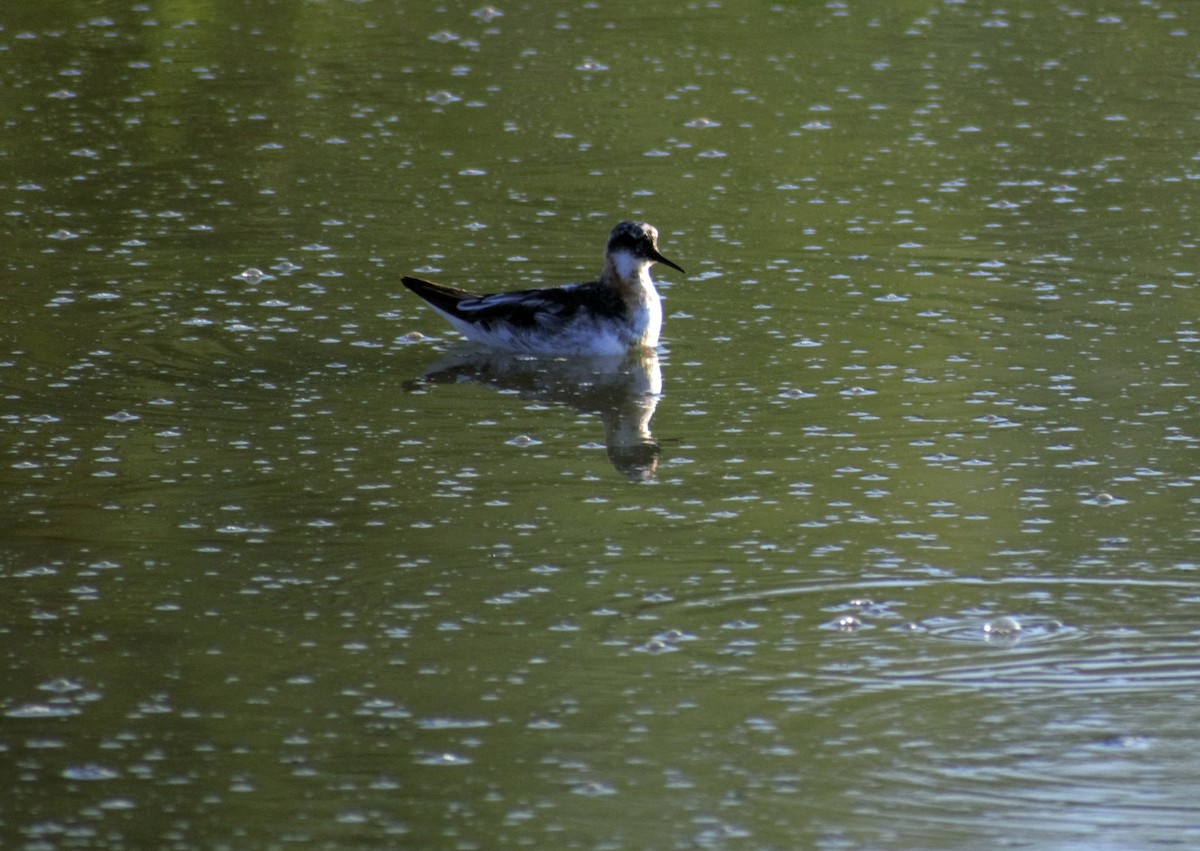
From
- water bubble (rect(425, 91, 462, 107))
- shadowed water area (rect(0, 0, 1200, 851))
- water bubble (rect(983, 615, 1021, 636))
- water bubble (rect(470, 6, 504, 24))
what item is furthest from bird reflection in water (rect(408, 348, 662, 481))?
water bubble (rect(470, 6, 504, 24))

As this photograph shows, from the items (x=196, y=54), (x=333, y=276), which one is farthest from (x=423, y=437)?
(x=196, y=54)

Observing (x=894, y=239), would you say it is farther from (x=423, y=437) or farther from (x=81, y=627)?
(x=81, y=627)

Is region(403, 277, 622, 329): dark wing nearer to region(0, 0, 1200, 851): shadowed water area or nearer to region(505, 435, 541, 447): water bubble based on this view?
region(0, 0, 1200, 851): shadowed water area

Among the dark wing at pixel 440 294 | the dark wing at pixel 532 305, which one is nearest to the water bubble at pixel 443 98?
the dark wing at pixel 440 294

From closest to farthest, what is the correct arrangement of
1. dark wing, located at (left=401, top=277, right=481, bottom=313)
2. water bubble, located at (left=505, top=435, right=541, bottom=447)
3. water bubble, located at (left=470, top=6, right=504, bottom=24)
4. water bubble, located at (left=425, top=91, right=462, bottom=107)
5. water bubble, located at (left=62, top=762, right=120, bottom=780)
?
water bubble, located at (left=62, top=762, right=120, bottom=780) < water bubble, located at (left=505, top=435, right=541, bottom=447) < dark wing, located at (left=401, top=277, right=481, bottom=313) < water bubble, located at (left=425, top=91, right=462, bottom=107) < water bubble, located at (left=470, top=6, right=504, bottom=24)

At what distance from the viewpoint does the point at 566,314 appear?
8.89 m

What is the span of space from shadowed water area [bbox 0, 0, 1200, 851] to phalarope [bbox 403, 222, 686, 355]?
5.0 inches

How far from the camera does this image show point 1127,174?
11.7 metres

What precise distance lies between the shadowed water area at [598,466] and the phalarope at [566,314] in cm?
13

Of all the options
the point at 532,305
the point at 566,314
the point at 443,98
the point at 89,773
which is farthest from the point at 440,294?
the point at 443,98

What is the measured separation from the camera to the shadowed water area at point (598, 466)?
4.87 metres

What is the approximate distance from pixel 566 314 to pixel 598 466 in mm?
1756

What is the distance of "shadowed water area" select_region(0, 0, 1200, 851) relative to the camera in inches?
192

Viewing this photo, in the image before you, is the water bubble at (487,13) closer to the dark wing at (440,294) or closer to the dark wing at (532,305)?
the dark wing at (440,294)
